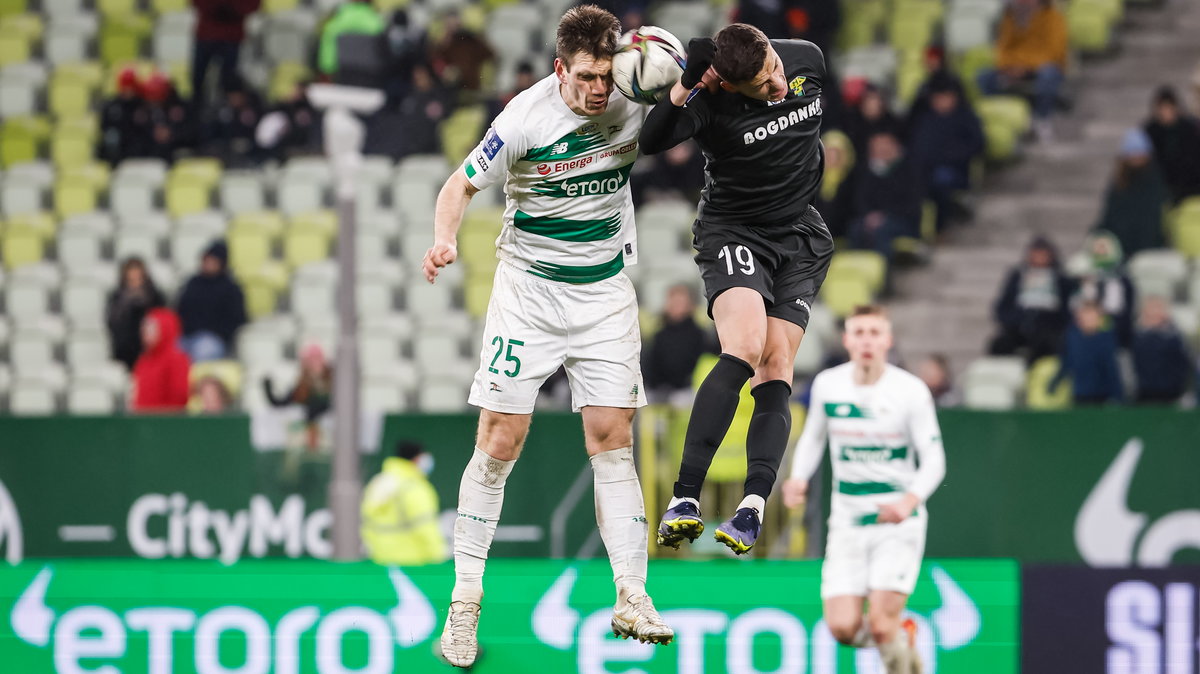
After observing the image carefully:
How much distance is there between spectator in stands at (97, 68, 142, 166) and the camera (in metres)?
16.8

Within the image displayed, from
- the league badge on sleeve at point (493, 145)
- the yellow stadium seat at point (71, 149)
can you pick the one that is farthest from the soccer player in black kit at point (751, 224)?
the yellow stadium seat at point (71, 149)

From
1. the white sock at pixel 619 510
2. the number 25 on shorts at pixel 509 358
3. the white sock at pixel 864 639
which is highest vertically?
the number 25 on shorts at pixel 509 358

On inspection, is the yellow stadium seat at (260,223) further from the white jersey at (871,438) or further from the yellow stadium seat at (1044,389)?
the white jersey at (871,438)

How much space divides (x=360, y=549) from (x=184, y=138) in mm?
6068

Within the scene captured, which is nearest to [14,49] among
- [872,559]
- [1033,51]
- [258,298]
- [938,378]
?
[258,298]

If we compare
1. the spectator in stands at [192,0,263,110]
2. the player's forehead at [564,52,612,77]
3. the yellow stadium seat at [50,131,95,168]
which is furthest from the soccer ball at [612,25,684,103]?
the yellow stadium seat at [50,131,95,168]

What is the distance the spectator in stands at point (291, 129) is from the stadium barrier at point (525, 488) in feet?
12.7

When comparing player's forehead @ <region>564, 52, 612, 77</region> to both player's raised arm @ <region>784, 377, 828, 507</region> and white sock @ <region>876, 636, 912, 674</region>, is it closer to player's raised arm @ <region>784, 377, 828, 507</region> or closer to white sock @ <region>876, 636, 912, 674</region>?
player's raised arm @ <region>784, 377, 828, 507</region>

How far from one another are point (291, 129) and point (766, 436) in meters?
10.8

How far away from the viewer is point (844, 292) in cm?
1405

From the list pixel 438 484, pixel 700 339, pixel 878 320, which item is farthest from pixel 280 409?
pixel 878 320

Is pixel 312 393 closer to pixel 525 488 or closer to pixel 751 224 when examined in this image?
pixel 525 488

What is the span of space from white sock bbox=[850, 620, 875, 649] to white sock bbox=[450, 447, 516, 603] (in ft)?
9.74

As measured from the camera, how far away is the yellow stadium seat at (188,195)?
16547 millimetres
